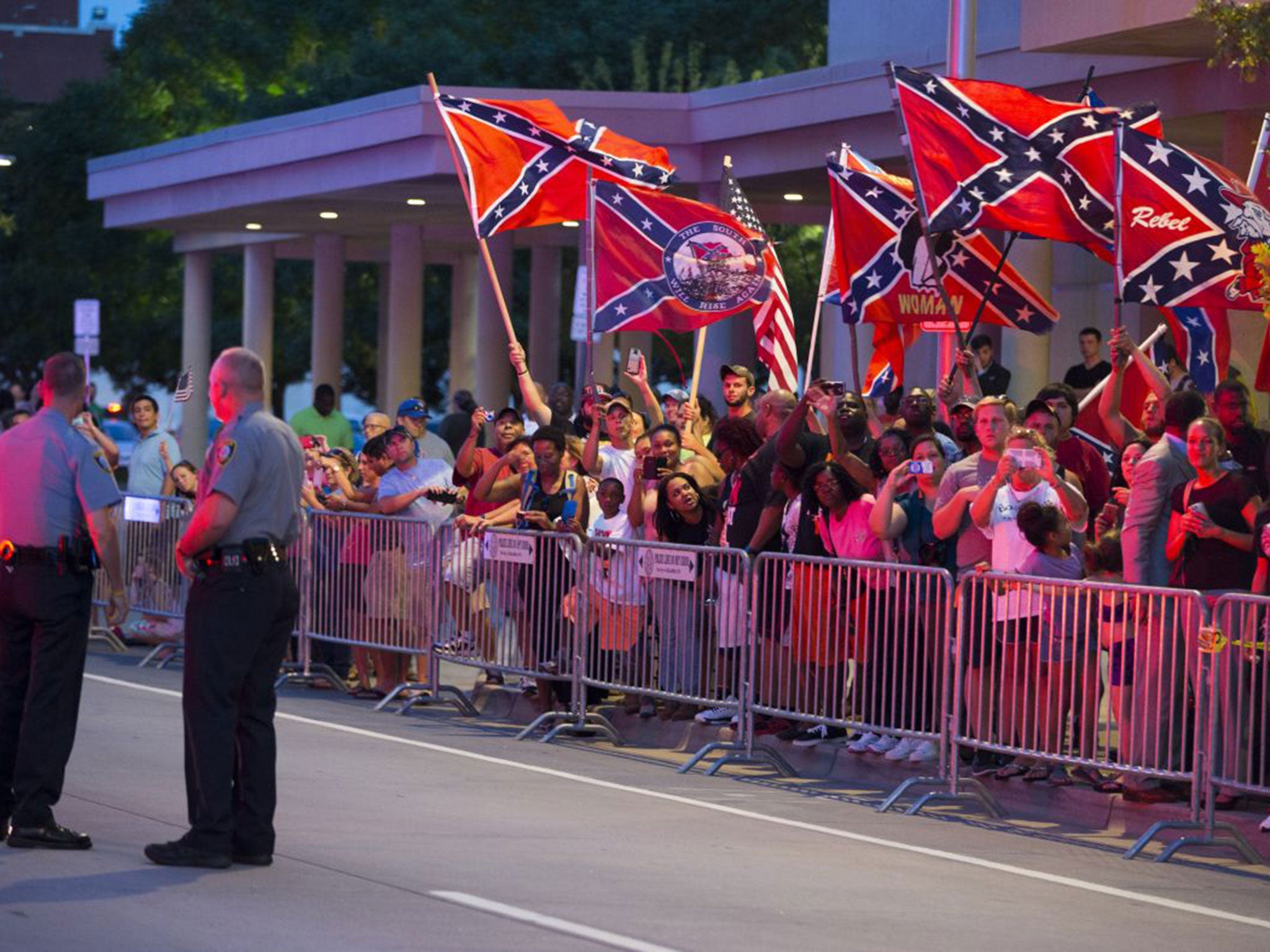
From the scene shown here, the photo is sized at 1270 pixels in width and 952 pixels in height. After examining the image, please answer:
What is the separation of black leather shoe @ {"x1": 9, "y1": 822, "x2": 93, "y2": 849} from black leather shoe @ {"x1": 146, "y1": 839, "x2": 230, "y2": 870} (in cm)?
48

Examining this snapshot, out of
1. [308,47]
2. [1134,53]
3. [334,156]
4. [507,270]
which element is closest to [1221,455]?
[1134,53]

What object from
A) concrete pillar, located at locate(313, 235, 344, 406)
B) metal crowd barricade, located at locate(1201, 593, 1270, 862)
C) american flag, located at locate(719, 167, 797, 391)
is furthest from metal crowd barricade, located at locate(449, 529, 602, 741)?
concrete pillar, located at locate(313, 235, 344, 406)

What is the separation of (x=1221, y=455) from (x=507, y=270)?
2604 centimetres

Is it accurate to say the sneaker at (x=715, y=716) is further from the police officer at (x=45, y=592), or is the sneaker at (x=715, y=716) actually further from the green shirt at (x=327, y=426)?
the green shirt at (x=327, y=426)

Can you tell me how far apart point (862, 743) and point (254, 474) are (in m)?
4.98

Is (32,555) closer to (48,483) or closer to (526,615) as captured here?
(48,483)

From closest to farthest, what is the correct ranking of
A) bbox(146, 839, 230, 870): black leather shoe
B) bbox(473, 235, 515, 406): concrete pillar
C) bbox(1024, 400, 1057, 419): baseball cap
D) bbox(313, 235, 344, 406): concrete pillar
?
1. bbox(146, 839, 230, 870): black leather shoe
2. bbox(1024, 400, 1057, 419): baseball cap
3. bbox(473, 235, 515, 406): concrete pillar
4. bbox(313, 235, 344, 406): concrete pillar

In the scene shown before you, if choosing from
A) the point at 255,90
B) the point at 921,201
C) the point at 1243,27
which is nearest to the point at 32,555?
the point at 921,201

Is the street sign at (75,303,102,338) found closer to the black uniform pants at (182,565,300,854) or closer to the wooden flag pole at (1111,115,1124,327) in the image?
the wooden flag pole at (1111,115,1124,327)

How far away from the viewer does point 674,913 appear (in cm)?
907

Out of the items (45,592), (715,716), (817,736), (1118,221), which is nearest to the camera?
(45,592)

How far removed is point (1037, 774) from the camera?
1252cm

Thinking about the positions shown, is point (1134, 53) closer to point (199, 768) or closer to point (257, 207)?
point (199, 768)

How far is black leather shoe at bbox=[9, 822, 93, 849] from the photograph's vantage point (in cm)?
995
